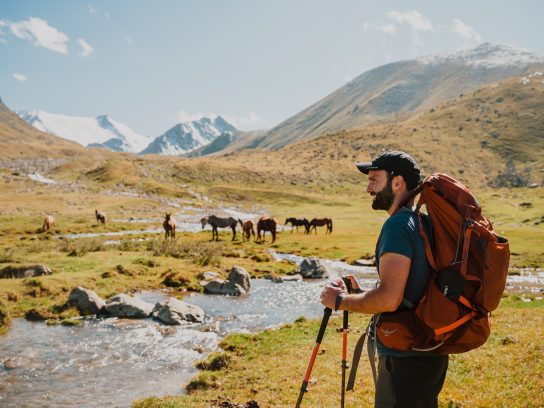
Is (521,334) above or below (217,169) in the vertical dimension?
below

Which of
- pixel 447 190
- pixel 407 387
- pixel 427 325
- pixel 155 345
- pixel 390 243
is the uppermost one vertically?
pixel 447 190

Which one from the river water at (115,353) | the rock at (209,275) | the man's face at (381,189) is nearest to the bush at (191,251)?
the rock at (209,275)

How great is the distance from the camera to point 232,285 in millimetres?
29234

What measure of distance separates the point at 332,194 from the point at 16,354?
407 feet

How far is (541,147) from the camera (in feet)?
599

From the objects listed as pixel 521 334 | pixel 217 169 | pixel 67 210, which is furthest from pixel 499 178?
pixel 521 334

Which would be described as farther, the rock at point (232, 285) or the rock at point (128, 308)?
the rock at point (232, 285)

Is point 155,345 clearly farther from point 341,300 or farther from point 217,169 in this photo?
point 217,169

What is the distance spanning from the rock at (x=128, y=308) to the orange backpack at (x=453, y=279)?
19.6 metres

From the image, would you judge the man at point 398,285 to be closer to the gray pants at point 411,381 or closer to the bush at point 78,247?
the gray pants at point 411,381

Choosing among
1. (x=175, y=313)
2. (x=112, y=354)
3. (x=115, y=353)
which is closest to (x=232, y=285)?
(x=175, y=313)

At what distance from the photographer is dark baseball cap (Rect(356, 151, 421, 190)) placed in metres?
5.72

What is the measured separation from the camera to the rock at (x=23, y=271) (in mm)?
28047

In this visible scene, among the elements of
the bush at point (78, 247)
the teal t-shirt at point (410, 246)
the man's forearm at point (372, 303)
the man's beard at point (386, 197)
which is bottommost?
the bush at point (78, 247)
